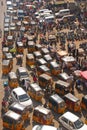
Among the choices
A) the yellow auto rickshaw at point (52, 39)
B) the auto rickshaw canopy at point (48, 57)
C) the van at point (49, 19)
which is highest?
the van at point (49, 19)

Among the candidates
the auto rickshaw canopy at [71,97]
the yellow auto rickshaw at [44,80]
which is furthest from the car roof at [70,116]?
the yellow auto rickshaw at [44,80]

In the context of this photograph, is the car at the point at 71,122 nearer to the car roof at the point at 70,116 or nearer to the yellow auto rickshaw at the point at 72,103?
the car roof at the point at 70,116

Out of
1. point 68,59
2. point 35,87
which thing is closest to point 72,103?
point 35,87

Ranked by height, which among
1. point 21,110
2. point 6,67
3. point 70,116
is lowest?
point 70,116

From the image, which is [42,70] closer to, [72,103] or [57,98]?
[57,98]

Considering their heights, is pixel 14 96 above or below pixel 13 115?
above

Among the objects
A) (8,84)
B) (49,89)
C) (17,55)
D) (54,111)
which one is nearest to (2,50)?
(17,55)

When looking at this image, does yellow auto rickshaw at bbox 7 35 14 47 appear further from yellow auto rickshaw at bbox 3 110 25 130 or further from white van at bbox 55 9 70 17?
yellow auto rickshaw at bbox 3 110 25 130
